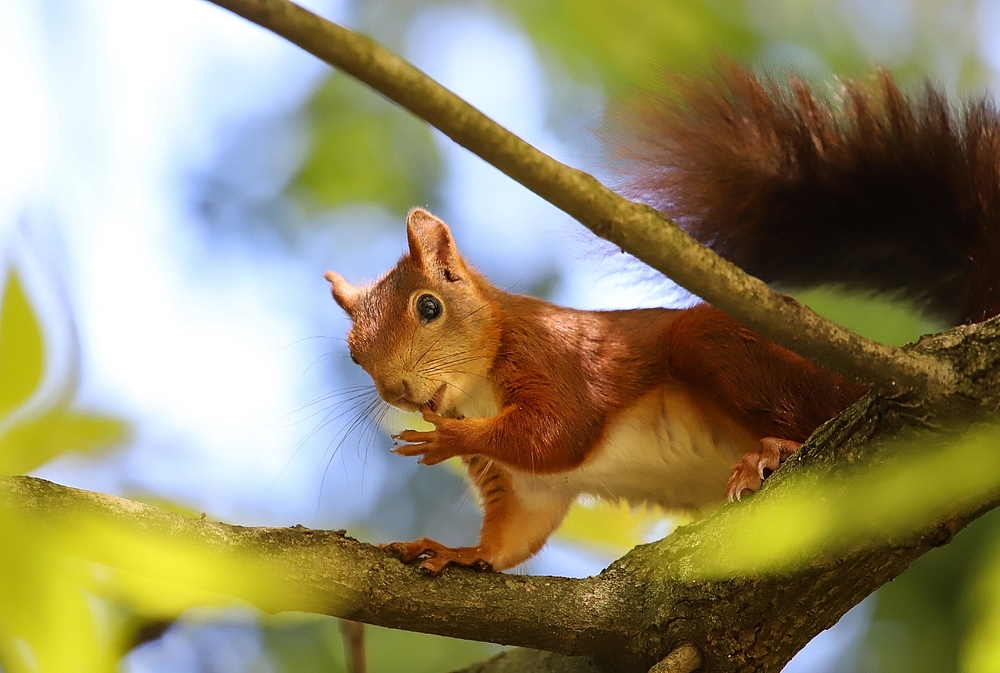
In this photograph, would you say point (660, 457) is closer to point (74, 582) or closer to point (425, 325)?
point (425, 325)

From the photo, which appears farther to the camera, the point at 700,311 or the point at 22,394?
the point at 700,311

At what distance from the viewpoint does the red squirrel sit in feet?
5.59

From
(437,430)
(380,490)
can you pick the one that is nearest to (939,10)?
(437,430)

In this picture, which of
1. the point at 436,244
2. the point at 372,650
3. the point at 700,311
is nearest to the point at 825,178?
the point at 700,311

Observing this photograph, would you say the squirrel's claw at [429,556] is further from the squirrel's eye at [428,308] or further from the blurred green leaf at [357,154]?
the blurred green leaf at [357,154]

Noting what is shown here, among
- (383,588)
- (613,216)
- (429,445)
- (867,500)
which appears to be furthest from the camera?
(429,445)

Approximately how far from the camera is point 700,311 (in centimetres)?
181

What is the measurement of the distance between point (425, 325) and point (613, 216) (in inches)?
39.4

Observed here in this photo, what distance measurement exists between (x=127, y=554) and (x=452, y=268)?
1.55m

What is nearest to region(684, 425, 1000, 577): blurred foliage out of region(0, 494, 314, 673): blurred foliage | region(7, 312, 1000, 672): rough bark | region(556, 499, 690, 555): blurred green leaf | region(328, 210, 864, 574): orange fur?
region(7, 312, 1000, 672): rough bark

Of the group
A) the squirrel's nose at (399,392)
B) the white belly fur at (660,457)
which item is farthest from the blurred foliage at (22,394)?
the white belly fur at (660,457)

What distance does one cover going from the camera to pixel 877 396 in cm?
118

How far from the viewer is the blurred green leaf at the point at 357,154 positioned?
2.88 m

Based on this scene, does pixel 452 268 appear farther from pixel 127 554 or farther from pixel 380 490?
pixel 127 554
